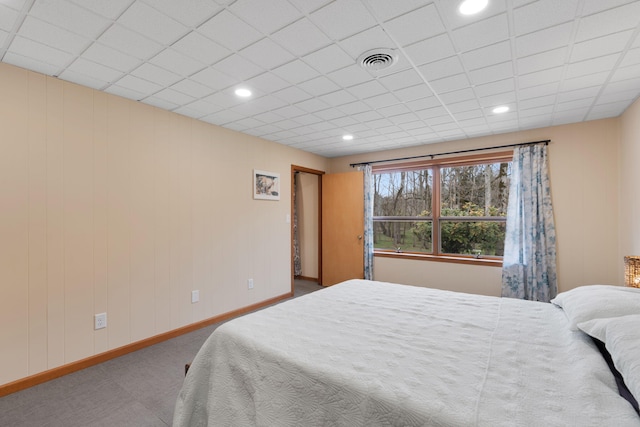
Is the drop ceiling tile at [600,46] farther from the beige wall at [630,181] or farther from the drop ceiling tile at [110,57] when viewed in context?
the drop ceiling tile at [110,57]

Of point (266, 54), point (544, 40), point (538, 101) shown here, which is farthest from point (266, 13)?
point (538, 101)

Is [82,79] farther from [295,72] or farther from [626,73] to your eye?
[626,73]

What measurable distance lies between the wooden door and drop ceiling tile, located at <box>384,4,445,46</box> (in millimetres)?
3184

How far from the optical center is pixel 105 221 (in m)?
2.64

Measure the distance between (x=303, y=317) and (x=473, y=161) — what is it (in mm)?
3608

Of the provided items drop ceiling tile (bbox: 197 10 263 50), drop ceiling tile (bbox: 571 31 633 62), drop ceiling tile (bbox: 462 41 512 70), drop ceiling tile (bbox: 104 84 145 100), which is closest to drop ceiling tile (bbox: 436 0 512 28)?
drop ceiling tile (bbox: 462 41 512 70)

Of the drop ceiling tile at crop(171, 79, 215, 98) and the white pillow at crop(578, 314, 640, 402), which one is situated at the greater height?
the drop ceiling tile at crop(171, 79, 215, 98)

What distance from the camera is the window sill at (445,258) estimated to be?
3944 mm

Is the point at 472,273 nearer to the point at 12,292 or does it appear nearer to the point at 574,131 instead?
the point at 574,131

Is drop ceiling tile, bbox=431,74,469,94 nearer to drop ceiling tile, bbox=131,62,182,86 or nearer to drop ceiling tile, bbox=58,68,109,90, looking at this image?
drop ceiling tile, bbox=131,62,182,86

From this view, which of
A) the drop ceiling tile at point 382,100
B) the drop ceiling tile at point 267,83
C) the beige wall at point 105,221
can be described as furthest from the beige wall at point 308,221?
the drop ceiling tile at point 267,83

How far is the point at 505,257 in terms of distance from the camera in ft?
12.4

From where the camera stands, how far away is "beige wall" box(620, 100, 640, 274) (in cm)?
278

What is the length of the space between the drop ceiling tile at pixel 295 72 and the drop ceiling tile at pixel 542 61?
5.03ft
